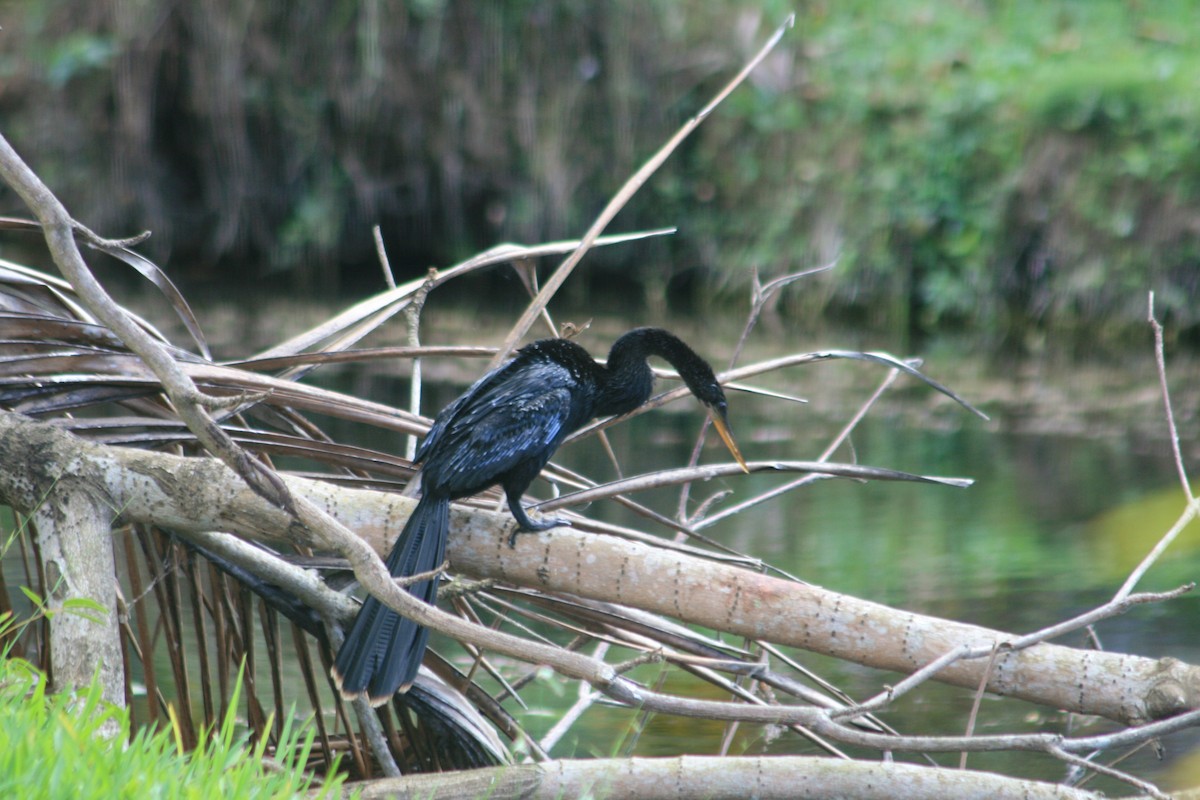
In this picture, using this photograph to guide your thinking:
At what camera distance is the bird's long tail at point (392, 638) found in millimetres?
1936

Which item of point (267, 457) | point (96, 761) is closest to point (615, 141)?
point (267, 457)

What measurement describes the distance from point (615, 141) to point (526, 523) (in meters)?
7.82

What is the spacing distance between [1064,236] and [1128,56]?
1.88m

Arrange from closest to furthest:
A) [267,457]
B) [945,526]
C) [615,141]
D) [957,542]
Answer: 1. [267,457]
2. [957,542]
3. [945,526]
4. [615,141]

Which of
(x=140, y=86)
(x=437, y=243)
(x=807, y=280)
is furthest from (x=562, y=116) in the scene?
(x=140, y=86)

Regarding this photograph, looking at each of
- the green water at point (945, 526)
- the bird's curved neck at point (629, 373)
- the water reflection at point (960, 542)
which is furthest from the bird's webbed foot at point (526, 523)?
the water reflection at point (960, 542)

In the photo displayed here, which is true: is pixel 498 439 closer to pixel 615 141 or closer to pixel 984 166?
pixel 984 166

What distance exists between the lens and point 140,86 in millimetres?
9008

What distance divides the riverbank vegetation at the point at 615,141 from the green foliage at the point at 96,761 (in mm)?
7592

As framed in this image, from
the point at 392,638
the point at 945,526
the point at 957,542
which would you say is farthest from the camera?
the point at 945,526

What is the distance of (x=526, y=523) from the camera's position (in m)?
2.00

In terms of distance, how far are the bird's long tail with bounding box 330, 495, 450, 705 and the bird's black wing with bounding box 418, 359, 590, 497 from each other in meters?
0.08

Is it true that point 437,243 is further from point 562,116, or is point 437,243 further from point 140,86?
point 140,86

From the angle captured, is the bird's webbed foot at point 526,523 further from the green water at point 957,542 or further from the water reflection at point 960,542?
the water reflection at point 960,542
